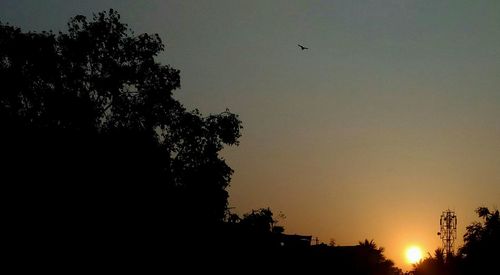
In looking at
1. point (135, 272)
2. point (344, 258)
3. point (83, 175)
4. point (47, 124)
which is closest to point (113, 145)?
point (83, 175)

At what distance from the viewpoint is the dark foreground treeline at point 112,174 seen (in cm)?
2112

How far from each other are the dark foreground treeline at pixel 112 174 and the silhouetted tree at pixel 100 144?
49mm

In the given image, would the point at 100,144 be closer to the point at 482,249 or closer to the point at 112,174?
the point at 112,174

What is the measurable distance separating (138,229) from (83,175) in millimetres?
3429

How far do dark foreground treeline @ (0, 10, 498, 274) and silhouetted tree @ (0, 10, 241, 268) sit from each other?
0.05 metres

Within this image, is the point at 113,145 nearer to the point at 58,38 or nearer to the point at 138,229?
the point at 138,229

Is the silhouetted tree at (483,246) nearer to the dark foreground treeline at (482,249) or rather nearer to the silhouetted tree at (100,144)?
the dark foreground treeline at (482,249)

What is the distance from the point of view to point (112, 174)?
22.7 m

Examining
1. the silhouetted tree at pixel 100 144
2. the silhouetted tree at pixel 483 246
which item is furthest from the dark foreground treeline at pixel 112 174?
the silhouetted tree at pixel 483 246

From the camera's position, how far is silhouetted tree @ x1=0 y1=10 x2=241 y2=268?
69.9ft

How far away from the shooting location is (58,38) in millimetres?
26406

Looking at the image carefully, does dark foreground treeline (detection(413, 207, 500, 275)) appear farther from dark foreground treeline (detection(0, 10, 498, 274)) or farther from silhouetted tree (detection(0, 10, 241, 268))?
silhouetted tree (detection(0, 10, 241, 268))

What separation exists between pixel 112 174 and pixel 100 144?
4.97 ft

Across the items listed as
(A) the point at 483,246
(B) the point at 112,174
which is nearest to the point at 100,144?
(B) the point at 112,174
